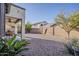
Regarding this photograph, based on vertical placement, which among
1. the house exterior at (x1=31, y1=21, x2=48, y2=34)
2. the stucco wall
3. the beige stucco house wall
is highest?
the beige stucco house wall

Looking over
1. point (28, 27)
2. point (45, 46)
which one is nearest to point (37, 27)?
point (28, 27)

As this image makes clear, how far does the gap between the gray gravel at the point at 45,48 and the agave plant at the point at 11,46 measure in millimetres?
87

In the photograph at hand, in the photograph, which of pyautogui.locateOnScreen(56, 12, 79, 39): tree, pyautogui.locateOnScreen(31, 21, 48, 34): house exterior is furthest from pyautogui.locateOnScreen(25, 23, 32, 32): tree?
pyautogui.locateOnScreen(56, 12, 79, 39): tree

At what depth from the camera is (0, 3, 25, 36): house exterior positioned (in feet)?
9.35

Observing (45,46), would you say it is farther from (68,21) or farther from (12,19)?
(12,19)

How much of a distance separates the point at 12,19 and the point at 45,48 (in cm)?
65

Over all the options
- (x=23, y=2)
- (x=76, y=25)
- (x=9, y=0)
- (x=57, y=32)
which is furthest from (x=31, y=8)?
(x=76, y=25)

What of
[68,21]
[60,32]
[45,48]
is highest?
[68,21]

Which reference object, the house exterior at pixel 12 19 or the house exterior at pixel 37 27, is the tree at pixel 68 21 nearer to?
the house exterior at pixel 37 27

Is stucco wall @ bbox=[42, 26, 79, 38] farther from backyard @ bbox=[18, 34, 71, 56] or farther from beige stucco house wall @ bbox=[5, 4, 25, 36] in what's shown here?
beige stucco house wall @ bbox=[5, 4, 25, 36]

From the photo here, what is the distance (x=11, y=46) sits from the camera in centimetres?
282

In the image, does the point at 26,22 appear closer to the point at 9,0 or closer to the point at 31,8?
the point at 31,8

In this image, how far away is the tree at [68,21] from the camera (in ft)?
9.28

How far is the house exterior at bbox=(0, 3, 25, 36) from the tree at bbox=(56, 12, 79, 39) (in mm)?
536
